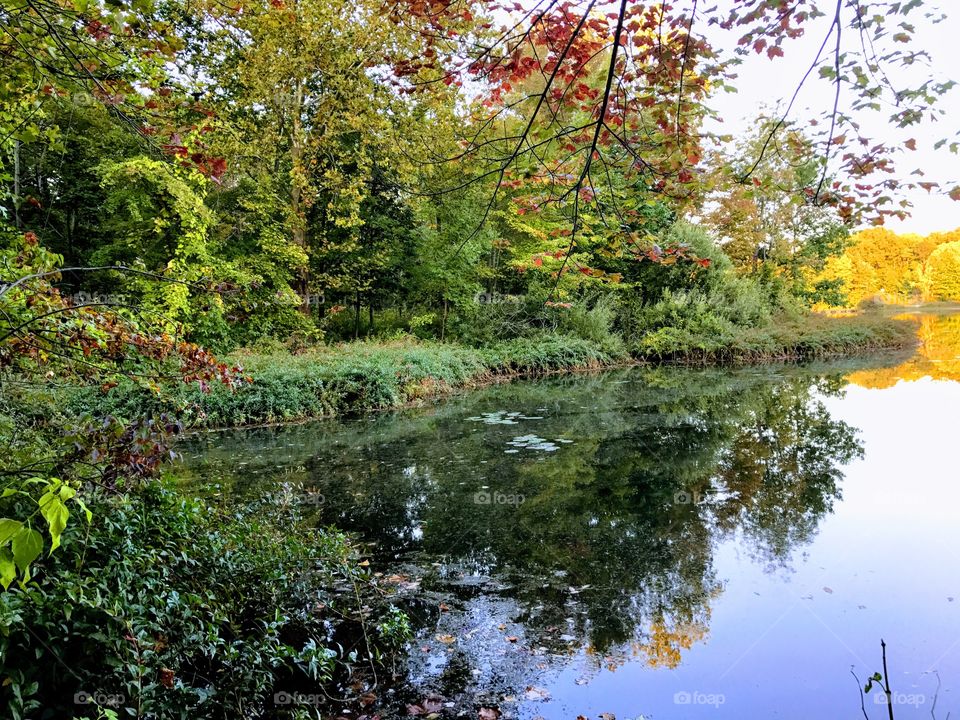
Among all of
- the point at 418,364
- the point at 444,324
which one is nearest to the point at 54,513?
the point at 418,364

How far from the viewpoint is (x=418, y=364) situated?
1395 cm

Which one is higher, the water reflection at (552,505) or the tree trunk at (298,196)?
the tree trunk at (298,196)

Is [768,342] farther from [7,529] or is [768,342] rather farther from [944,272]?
[944,272]

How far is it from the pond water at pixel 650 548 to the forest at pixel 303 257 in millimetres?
732

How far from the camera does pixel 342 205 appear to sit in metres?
16.1

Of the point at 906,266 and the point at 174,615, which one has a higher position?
the point at 906,266

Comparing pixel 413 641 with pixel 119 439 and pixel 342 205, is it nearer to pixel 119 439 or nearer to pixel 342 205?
pixel 119 439

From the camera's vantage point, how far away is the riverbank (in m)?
9.70

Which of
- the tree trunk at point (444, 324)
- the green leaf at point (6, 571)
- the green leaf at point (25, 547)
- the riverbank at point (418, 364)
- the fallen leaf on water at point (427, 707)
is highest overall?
the tree trunk at point (444, 324)

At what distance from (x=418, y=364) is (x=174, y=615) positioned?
11.3 meters

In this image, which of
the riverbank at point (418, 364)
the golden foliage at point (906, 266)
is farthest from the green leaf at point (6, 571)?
the golden foliage at point (906, 266)

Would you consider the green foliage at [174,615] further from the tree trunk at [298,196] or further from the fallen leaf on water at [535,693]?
the tree trunk at [298,196]

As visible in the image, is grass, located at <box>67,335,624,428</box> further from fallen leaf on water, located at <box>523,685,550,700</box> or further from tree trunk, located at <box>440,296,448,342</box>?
fallen leaf on water, located at <box>523,685,550,700</box>

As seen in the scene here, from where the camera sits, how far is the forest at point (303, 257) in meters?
2.61
